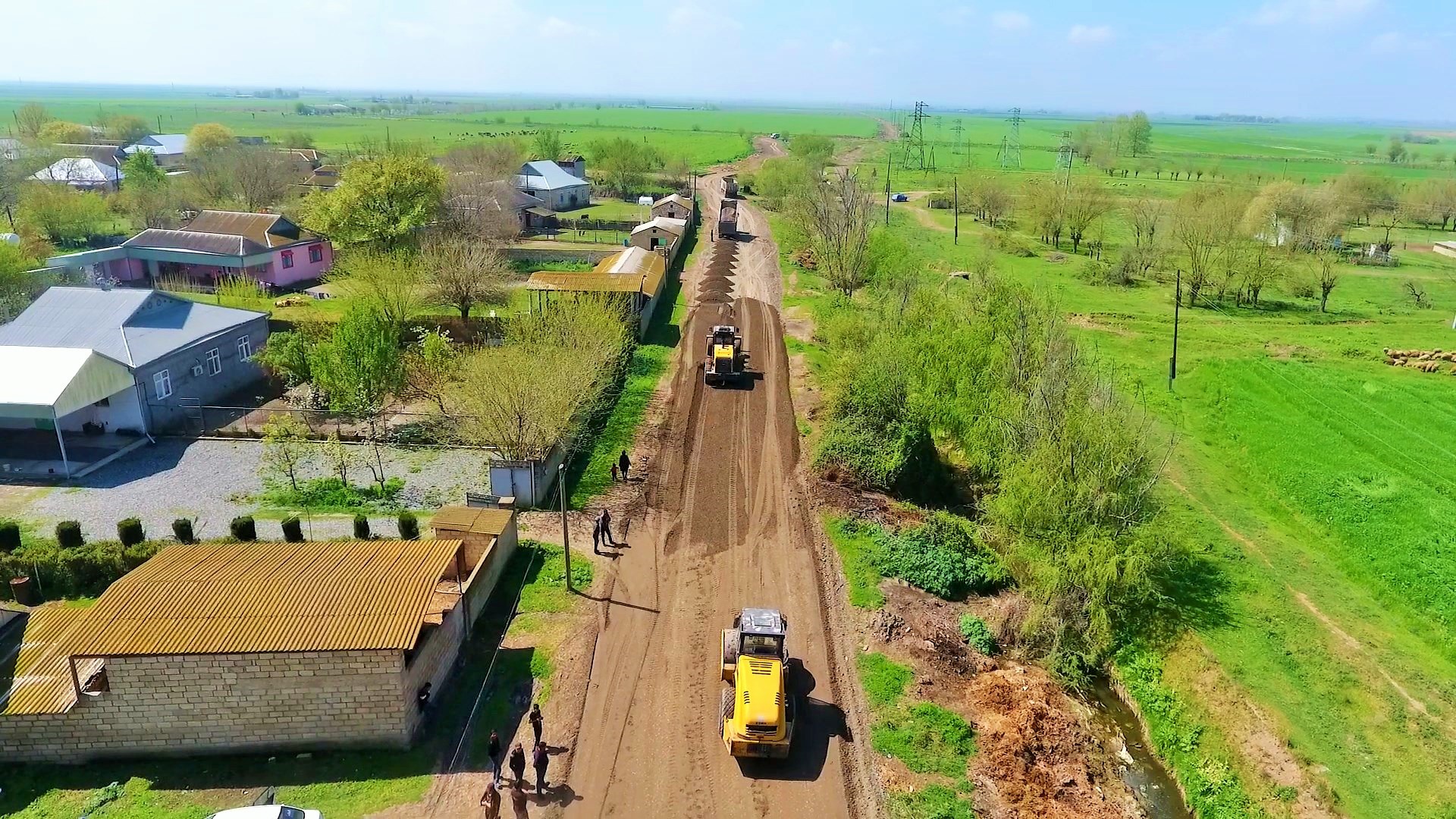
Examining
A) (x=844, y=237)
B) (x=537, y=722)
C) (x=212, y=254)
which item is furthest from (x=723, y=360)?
(x=212, y=254)

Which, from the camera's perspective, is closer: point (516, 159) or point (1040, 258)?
point (1040, 258)

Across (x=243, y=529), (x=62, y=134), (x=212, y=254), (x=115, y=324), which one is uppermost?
(x=62, y=134)

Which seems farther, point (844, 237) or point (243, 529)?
point (844, 237)

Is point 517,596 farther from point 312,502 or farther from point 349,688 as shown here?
point 312,502

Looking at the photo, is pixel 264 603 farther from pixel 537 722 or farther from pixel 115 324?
pixel 115 324

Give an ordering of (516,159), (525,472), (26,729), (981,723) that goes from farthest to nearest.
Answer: (516,159) < (525,472) < (981,723) < (26,729)

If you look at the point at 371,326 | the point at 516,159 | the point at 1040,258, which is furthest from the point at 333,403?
the point at 516,159

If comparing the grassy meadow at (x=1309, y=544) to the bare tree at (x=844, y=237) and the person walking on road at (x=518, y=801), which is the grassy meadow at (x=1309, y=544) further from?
the person walking on road at (x=518, y=801)
